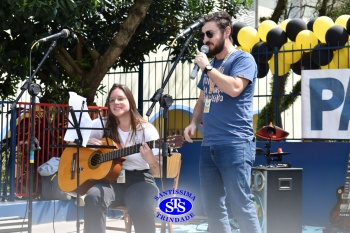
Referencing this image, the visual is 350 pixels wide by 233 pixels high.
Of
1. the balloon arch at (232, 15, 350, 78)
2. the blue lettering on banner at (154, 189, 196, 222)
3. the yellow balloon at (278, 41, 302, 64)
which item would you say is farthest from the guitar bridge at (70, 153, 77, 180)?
the yellow balloon at (278, 41, 302, 64)

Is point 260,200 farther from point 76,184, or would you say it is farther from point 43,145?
point 43,145

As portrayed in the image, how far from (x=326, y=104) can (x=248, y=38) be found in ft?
5.85

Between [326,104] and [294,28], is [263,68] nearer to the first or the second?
[294,28]

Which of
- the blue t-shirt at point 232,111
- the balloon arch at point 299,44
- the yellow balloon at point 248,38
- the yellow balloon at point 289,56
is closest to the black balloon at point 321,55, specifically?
the balloon arch at point 299,44

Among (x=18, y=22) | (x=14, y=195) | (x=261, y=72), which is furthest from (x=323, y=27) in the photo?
(x=14, y=195)

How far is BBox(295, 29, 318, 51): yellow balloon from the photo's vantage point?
8906 mm

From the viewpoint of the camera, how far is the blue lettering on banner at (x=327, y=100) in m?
8.07

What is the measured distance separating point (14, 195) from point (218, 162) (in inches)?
186

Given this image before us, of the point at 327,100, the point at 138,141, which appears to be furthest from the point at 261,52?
the point at 138,141

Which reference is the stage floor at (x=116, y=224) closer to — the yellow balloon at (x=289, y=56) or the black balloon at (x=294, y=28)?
the yellow balloon at (x=289, y=56)

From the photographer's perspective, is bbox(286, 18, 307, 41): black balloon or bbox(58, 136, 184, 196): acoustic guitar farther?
bbox(286, 18, 307, 41): black balloon

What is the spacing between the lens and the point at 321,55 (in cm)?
857

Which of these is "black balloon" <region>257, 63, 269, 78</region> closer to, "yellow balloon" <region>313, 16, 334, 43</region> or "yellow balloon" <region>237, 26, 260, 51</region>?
"yellow balloon" <region>237, 26, 260, 51</region>

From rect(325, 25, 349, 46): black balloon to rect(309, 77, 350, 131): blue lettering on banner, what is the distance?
60cm
